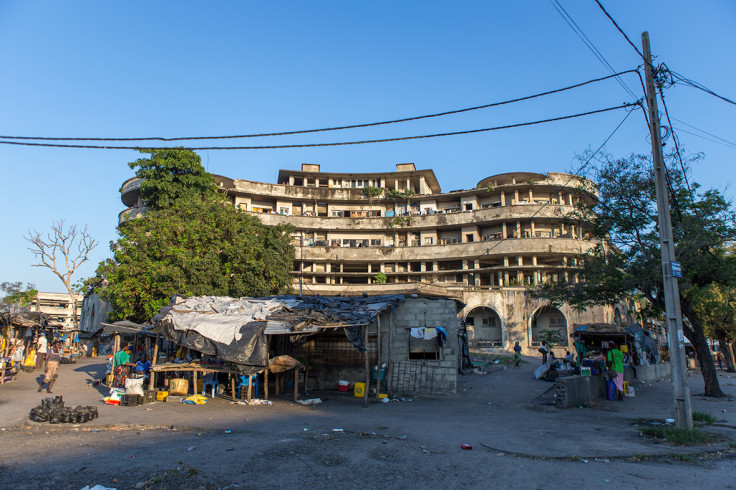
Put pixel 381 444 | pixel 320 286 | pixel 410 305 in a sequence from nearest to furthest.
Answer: pixel 381 444, pixel 410 305, pixel 320 286

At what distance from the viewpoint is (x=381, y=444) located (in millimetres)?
8820

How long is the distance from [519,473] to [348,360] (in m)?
11.2

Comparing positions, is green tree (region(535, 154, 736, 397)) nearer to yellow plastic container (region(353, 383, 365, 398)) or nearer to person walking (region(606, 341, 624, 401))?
person walking (region(606, 341, 624, 401))

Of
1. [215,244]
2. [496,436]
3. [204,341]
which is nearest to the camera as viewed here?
[496,436]

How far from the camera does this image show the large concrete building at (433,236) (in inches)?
1692

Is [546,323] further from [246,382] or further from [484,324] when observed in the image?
[246,382]

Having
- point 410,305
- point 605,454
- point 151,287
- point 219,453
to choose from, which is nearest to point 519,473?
point 605,454

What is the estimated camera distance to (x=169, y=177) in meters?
41.5

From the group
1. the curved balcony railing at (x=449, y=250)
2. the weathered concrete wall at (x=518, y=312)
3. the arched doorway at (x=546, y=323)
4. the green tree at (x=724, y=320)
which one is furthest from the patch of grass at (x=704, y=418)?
the curved balcony railing at (x=449, y=250)

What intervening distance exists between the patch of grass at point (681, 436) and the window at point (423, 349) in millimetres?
7830

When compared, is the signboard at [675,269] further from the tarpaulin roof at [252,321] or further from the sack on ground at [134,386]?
the sack on ground at [134,386]

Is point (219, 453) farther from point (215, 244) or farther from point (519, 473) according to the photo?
point (215, 244)

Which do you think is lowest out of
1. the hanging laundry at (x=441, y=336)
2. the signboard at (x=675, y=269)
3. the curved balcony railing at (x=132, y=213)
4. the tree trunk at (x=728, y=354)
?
the tree trunk at (x=728, y=354)

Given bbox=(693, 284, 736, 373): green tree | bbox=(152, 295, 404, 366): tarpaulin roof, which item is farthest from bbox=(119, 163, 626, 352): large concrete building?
bbox=(152, 295, 404, 366): tarpaulin roof
